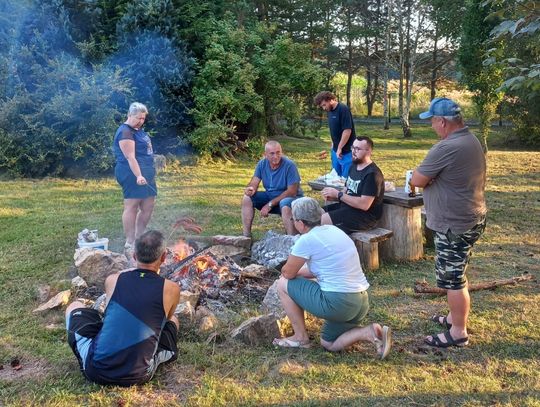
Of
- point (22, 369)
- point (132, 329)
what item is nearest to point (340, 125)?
point (132, 329)

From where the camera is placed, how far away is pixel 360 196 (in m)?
4.91

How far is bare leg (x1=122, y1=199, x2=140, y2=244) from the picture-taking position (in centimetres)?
548

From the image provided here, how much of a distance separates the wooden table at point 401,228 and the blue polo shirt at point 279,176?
1.04 m

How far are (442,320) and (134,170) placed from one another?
3264mm

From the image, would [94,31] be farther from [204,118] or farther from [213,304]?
[213,304]

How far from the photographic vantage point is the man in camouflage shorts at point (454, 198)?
3.38 m

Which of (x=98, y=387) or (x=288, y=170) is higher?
(x=288, y=170)

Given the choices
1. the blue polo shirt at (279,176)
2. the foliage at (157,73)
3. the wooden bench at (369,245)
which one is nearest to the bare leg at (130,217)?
the blue polo shirt at (279,176)

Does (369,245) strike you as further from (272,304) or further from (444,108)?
(444,108)

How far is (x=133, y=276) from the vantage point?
9.99 ft

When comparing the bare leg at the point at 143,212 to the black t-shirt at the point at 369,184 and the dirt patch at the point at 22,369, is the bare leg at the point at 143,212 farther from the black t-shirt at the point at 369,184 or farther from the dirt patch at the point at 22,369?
the dirt patch at the point at 22,369

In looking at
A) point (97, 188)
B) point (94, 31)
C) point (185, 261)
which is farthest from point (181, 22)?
point (185, 261)

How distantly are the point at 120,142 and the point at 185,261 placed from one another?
1.53 metres

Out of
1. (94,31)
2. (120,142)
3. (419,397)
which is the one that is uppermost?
(94,31)
